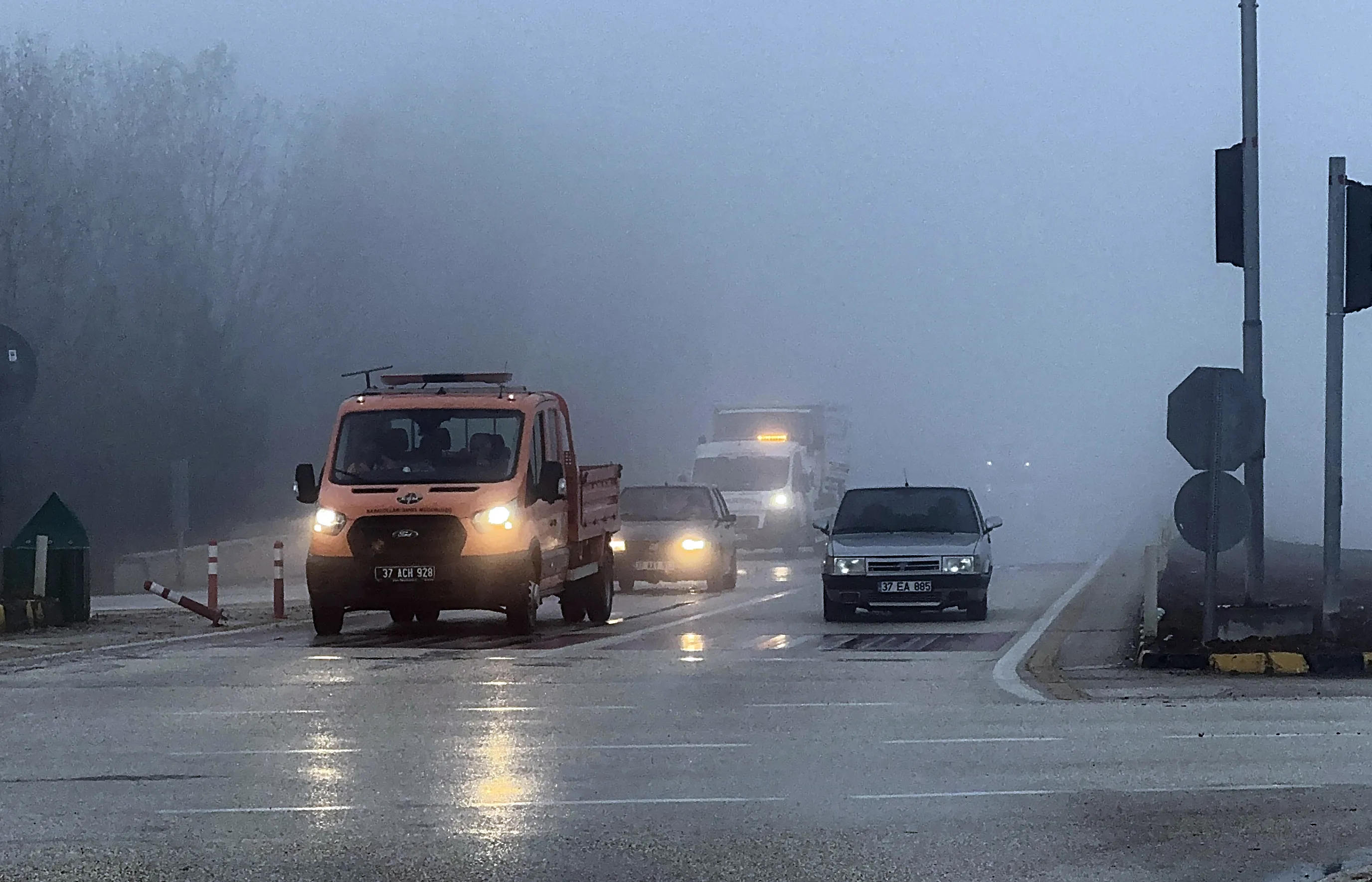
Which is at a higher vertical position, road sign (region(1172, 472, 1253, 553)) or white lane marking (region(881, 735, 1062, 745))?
road sign (region(1172, 472, 1253, 553))

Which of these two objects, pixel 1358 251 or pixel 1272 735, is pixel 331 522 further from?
pixel 1272 735

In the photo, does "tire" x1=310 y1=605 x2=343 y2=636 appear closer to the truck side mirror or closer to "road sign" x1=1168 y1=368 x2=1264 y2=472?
the truck side mirror

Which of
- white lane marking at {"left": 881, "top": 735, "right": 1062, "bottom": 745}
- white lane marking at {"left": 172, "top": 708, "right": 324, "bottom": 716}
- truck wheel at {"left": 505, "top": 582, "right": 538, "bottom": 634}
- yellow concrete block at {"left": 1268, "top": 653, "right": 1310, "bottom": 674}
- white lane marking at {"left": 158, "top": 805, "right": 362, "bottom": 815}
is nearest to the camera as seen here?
white lane marking at {"left": 158, "top": 805, "right": 362, "bottom": 815}

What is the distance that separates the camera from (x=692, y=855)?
8078 millimetres

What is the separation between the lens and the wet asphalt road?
26.3ft

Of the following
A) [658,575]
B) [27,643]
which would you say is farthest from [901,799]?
[658,575]

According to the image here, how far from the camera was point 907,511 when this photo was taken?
86.6 ft

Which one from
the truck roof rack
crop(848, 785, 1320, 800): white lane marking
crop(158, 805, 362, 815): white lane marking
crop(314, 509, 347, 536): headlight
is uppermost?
the truck roof rack

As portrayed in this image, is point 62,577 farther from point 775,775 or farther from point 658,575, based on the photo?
point 775,775

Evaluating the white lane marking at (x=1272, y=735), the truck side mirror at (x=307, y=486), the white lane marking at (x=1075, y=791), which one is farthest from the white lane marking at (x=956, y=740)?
the truck side mirror at (x=307, y=486)

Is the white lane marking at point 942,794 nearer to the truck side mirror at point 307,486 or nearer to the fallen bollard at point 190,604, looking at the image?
the truck side mirror at point 307,486

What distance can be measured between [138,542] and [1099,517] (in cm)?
7392

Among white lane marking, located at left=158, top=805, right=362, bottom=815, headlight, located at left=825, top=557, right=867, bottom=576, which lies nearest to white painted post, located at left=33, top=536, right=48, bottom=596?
headlight, located at left=825, top=557, right=867, bottom=576

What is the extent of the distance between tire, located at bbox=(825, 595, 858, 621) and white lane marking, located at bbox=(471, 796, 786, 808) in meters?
14.8
